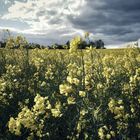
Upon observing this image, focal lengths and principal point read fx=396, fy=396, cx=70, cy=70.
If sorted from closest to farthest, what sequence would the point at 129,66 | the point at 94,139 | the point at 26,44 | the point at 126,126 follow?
the point at 94,139, the point at 126,126, the point at 129,66, the point at 26,44

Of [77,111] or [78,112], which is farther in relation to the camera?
[77,111]

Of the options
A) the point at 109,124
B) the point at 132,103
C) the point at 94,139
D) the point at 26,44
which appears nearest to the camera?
the point at 94,139

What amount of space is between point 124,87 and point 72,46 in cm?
154

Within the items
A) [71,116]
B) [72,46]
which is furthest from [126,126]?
[72,46]

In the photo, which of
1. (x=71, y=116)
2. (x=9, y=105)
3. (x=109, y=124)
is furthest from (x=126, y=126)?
(x=9, y=105)

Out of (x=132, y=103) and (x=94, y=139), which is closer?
(x=94, y=139)

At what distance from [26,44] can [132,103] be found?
188 inches

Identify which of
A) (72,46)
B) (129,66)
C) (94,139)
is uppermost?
(72,46)

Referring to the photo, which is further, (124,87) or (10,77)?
(10,77)

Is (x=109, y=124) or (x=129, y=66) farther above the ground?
(x=129, y=66)

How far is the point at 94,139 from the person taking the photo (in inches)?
192

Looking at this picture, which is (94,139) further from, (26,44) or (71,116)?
(26,44)

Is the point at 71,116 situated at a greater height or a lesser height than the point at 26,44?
lesser

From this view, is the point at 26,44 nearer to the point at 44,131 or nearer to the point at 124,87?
the point at 124,87
